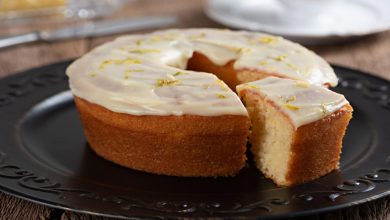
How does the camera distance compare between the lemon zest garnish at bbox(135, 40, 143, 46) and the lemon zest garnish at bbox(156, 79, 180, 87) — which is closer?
the lemon zest garnish at bbox(156, 79, 180, 87)

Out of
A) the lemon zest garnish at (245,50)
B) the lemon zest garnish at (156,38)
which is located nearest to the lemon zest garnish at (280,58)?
the lemon zest garnish at (245,50)

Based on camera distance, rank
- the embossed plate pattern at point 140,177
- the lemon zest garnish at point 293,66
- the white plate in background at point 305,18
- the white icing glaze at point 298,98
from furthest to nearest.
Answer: the white plate in background at point 305,18 < the lemon zest garnish at point 293,66 < the white icing glaze at point 298,98 < the embossed plate pattern at point 140,177

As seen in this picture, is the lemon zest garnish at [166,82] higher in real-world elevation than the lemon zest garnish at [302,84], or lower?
lower

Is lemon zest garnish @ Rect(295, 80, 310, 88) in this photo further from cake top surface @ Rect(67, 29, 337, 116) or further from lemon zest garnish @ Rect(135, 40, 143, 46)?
lemon zest garnish @ Rect(135, 40, 143, 46)

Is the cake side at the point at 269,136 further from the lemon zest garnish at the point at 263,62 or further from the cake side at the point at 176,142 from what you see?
the lemon zest garnish at the point at 263,62

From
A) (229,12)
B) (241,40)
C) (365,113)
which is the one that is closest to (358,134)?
(365,113)

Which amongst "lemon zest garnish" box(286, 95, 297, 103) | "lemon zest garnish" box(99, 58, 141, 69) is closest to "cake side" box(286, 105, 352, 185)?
"lemon zest garnish" box(286, 95, 297, 103)

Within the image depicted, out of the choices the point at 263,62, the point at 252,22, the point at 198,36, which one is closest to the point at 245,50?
the point at 263,62
